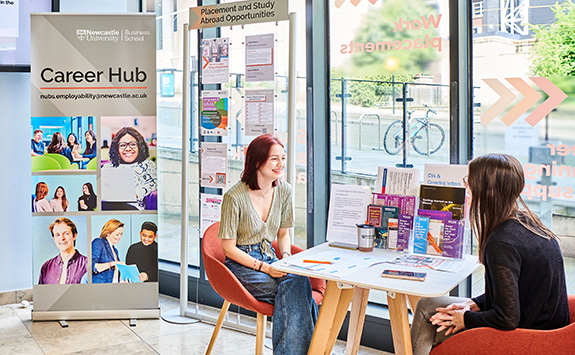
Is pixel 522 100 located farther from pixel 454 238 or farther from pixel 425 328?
pixel 425 328

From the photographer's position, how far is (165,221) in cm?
502

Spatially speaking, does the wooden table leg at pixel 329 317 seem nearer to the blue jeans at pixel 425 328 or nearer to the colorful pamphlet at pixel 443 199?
the blue jeans at pixel 425 328

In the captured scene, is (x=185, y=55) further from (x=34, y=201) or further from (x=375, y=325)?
(x=375, y=325)

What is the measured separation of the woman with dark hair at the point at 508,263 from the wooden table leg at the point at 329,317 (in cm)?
44

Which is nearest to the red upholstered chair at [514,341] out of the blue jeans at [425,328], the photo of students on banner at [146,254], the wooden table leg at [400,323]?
the blue jeans at [425,328]

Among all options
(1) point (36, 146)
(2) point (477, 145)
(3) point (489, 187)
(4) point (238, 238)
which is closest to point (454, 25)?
(2) point (477, 145)

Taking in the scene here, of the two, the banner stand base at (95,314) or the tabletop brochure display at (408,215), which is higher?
the tabletop brochure display at (408,215)

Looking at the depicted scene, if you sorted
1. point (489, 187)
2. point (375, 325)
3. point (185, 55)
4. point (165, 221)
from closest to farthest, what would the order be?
point (489, 187)
point (375, 325)
point (185, 55)
point (165, 221)

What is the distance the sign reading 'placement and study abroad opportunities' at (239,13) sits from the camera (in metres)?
3.67

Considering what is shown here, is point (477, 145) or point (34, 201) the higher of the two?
point (477, 145)

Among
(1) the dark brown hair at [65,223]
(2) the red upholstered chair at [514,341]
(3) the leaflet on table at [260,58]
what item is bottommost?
(2) the red upholstered chair at [514,341]

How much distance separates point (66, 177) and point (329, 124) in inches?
69.6

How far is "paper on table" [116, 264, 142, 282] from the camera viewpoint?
13.8ft

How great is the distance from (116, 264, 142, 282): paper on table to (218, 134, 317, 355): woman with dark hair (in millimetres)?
1258
